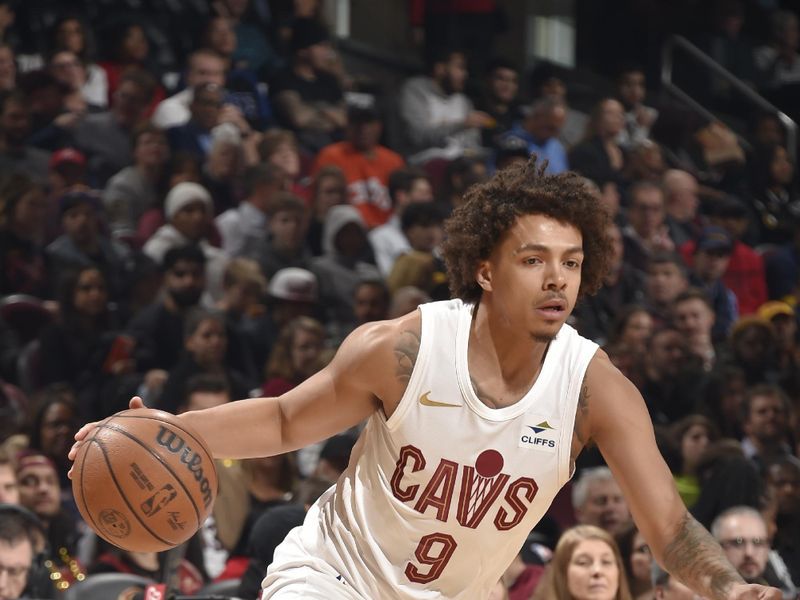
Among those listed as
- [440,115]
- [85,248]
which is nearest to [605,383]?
[85,248]

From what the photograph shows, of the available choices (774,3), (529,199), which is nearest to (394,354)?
(529,199)

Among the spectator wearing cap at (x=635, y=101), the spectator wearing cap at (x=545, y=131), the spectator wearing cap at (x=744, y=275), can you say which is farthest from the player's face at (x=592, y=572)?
the spectator wearing cap at (x=635, y=101)

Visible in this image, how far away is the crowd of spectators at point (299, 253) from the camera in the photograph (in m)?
6.18

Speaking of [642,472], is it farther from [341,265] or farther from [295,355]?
[341,265]

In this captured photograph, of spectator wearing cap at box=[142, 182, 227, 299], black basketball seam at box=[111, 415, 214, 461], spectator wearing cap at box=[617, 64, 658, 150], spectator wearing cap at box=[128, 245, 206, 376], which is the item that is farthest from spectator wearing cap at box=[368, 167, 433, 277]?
black basketball seam at box=[111, 415, 214, 461]

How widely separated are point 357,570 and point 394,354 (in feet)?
1.69

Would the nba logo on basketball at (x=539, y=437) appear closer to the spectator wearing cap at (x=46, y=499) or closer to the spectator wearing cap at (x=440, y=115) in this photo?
the spectator wearing cap at (x=46, y=499)

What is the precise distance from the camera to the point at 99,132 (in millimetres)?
8695

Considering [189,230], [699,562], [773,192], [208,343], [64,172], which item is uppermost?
[699,562]

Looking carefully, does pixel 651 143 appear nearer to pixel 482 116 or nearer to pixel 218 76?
pixel 482 116

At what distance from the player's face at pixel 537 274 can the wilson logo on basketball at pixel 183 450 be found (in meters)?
0.79

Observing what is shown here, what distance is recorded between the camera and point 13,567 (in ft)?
17.5

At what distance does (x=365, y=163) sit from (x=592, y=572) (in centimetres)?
476

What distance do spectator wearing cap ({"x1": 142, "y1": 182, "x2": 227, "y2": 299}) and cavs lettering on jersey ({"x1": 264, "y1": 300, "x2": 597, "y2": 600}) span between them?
4.75 meters
